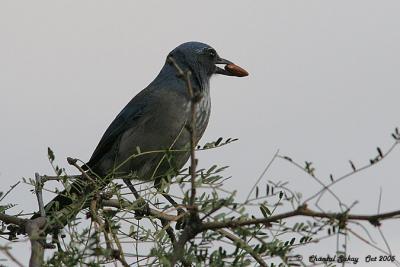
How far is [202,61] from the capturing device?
23.9 ft

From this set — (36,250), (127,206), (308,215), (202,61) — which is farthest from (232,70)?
(308,215)

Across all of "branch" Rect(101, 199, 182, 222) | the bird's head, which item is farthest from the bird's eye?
"branch" Rect(101, 199, 182, 222)

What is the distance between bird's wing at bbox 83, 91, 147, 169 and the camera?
21.7 ft

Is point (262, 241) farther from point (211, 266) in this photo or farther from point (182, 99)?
point (182, 99)

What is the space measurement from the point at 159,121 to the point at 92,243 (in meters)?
3.70

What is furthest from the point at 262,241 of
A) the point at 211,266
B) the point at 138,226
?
the point at 138,226

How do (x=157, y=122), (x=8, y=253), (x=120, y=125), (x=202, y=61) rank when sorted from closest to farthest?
(x=8, y=253) < (x=157, y=122) < (x=120, y=125) < (x=202, y=61)

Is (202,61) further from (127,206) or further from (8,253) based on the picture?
(8,253)

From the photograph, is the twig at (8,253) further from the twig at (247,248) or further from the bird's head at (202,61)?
the bird's head at (202,61)

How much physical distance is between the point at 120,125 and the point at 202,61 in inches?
42.7

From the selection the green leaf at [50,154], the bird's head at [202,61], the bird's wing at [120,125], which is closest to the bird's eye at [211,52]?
the bird's head at [202,61]

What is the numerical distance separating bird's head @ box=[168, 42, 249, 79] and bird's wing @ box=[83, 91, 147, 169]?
610mm

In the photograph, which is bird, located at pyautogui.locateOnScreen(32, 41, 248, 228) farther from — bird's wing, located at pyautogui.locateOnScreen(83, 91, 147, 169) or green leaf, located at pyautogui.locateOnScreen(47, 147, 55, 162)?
green leaf, located at pyautogui.locateOnScreen(47, 147, 55, 162)

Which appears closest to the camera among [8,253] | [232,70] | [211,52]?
[8,253]
